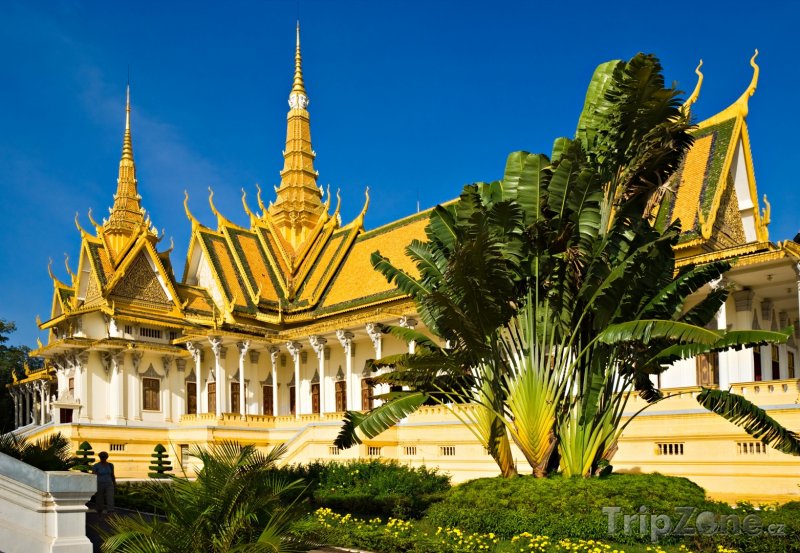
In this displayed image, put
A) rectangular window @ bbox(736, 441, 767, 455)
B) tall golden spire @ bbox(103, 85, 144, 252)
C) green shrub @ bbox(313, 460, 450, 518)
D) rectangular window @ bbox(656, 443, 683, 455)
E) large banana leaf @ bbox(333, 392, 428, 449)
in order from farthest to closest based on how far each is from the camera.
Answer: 1. tall golden spire @ bbox(103, 85, 144, 252)
2. rectangular window @ bbox(656, 443, 683, 455)
3. rectangular window @ bbox(736, 441, 767, 455)
4. green shrub @ bbox(313, 460, 450, 518)
5. large banana leaf @ bbox(333, 392, 428, 449)

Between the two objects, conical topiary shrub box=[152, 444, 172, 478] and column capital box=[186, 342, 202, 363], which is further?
column capital box=[186, 342, 202, 363]

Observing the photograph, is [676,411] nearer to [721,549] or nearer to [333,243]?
[721,549]

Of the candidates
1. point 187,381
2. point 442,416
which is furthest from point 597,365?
point 187,381

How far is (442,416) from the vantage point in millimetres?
21188

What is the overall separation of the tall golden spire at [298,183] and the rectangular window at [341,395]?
937cm

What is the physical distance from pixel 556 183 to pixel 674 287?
7.09 feet

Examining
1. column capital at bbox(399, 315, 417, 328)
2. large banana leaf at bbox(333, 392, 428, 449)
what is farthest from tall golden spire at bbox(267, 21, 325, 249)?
large banana leaf at bbox(333, 392, 428, 449)

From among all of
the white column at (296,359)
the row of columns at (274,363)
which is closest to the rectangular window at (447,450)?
the row of columns at (274,363)

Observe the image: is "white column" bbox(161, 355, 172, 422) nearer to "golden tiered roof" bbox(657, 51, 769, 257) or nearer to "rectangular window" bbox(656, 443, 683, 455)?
"golden tiered roof" bbox(657, 51, 769, 257)

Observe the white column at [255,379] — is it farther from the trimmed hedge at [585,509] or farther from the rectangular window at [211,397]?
the trimmed hedge at [585,509]

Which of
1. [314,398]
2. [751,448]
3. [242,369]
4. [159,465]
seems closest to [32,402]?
[242,369]

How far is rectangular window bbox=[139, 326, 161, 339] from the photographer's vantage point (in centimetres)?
3306

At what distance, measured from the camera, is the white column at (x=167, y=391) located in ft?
108

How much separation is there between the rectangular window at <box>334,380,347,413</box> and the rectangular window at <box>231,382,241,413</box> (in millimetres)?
4049
